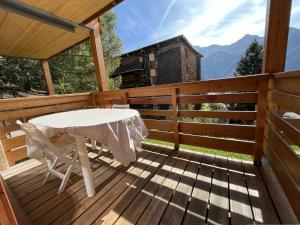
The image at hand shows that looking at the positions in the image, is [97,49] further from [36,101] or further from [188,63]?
[188,63]

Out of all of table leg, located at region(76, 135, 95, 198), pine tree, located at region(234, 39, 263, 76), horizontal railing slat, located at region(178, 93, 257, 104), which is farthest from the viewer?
pine tree, located at region(234, 39, 263, 76)

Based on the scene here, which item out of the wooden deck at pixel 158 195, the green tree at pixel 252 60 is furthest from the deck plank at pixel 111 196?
the green tree at pixel 252 60

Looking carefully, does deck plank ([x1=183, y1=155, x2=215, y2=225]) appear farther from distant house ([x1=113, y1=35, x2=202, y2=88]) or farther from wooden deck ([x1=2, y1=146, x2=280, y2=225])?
distant house ([x1=113, y1=35, x2=202, y2=88])

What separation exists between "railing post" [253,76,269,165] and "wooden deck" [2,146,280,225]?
188 millimetres

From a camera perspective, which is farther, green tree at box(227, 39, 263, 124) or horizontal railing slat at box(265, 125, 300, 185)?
green tree at box(227, 39, 263, 124)

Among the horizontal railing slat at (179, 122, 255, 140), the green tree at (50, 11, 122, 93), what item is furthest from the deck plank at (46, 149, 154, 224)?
the green tree at (50, 11, 122, 93)

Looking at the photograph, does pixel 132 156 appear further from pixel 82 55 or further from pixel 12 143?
pixel 82 55

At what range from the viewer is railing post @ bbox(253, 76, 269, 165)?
1.83 metres

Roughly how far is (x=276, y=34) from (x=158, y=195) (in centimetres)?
208

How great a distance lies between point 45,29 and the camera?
3.03 meters

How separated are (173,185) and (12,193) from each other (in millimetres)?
1861

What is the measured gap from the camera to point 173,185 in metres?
1.78

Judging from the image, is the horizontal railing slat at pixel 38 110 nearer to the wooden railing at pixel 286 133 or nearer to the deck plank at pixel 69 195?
the deck plank at pixel 69 195

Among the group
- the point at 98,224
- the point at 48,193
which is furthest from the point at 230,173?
the point at 48,193
